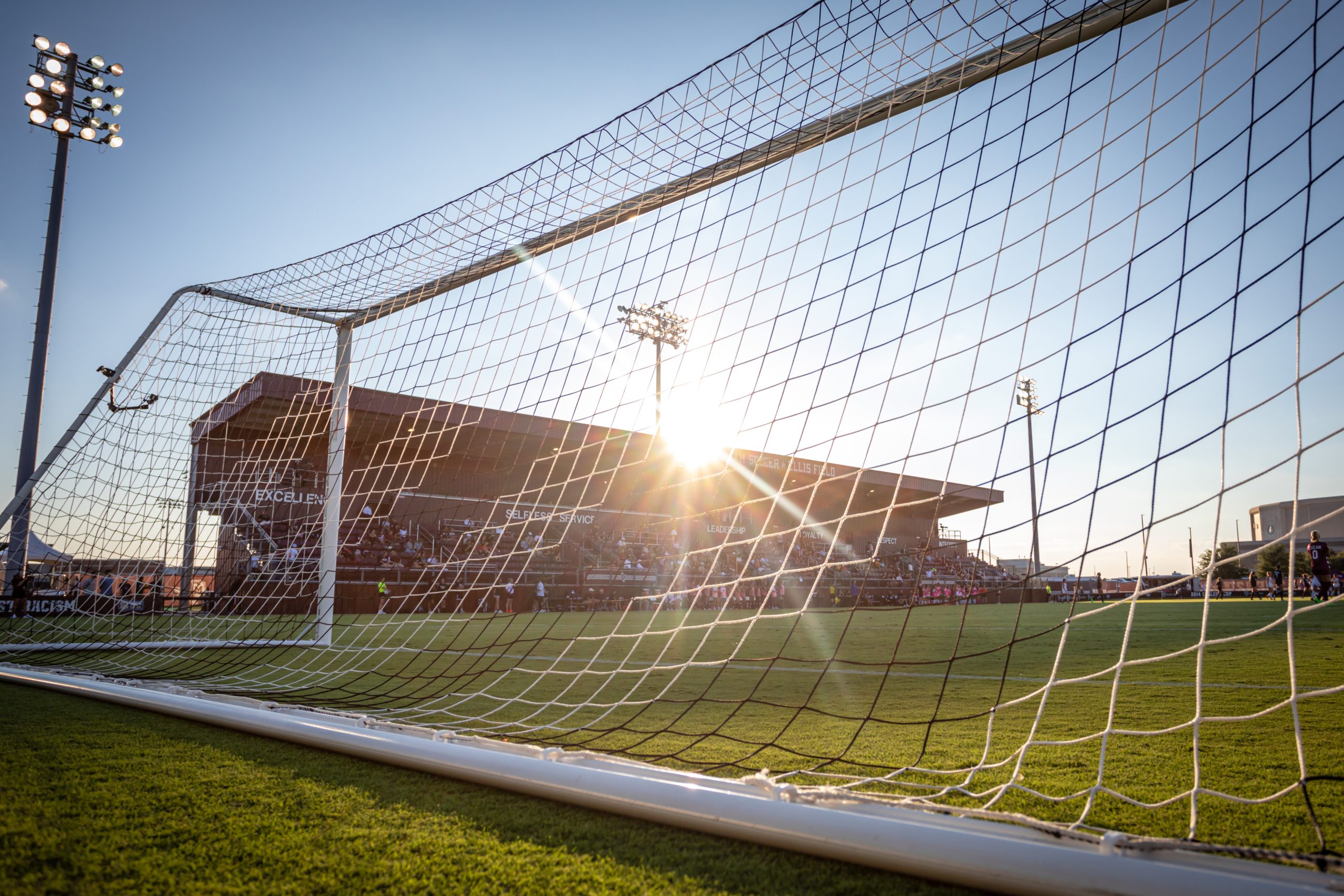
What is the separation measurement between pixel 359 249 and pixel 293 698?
348 cm

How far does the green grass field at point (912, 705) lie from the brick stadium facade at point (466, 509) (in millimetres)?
1626

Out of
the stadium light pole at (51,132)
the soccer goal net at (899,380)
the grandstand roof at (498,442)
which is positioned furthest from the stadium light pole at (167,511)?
the stadium light pole at (51,132)

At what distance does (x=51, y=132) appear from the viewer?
7848 millimetres

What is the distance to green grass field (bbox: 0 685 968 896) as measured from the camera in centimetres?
138

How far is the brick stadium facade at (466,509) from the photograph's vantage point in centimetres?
739

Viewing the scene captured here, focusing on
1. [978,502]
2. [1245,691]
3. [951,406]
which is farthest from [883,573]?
[951,406]

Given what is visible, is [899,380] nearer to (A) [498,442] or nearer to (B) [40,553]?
(B) [40,553]

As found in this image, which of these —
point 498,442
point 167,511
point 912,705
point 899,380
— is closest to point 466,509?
point 498,442

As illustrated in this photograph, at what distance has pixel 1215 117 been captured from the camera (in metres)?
2.42

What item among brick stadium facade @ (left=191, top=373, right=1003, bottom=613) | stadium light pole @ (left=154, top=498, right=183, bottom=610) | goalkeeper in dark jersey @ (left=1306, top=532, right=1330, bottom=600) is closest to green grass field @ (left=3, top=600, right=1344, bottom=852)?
stadium light pole @ (left=154, top=498, right=183, bottom=610)

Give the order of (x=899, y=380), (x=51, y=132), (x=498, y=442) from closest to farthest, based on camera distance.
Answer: (x=899, y=380), (x=51, y=132), (x=498, y=442)

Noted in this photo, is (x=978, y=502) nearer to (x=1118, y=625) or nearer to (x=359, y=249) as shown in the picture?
(x=1118, y=625)

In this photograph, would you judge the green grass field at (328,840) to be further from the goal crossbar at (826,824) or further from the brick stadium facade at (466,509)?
the brick stadium facade at (466,509)

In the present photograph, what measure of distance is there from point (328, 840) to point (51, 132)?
959 centimetres
